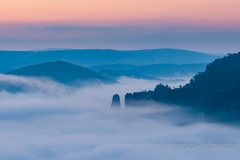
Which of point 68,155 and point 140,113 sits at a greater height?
point 140,113

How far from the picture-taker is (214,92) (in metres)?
96.4

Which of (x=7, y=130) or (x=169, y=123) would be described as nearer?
(x=169, y=123)

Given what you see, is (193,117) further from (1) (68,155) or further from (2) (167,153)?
(1) (68,155)

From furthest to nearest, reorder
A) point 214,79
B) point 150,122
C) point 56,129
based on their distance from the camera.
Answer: point 56,129, point 150,122, point 214,79

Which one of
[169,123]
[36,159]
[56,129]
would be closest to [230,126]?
[169,123]

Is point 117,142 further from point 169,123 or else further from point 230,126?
point 230,126

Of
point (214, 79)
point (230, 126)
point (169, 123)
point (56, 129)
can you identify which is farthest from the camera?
point (56, 129)

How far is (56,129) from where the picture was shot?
17400cm

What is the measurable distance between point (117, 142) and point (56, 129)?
55.8 m

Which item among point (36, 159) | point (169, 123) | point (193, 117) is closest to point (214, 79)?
point (193, 117)

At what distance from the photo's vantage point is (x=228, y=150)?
8288 centimetres

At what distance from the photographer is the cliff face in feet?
305

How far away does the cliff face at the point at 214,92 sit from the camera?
93.0 metres

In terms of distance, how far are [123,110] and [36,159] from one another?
23.1m
